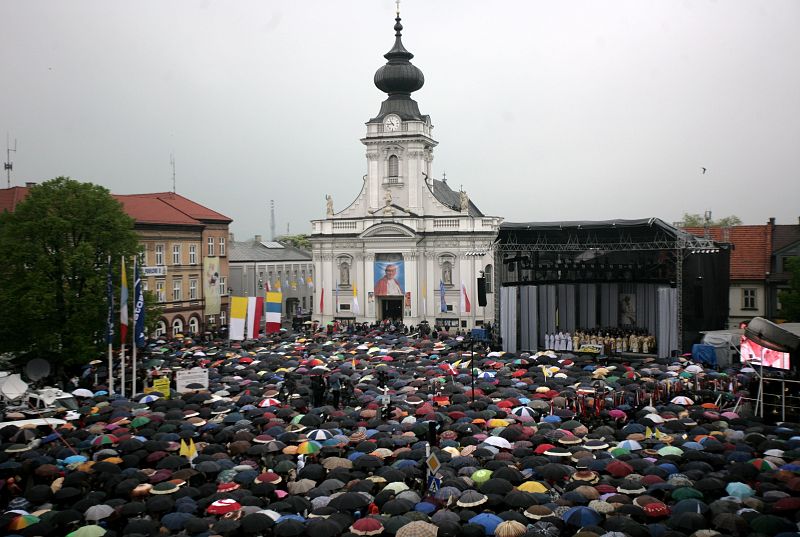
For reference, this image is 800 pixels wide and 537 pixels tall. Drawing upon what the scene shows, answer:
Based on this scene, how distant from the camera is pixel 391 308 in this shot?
58.2 metres

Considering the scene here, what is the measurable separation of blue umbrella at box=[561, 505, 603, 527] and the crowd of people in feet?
0.09

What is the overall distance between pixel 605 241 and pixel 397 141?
23494mm

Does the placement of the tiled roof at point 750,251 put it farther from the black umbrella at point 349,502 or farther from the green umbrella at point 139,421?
the black umbrella at point 349,502

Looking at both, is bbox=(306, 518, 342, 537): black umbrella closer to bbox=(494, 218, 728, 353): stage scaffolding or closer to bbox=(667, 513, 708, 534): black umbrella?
bbox=(667, 513, 708, 534): black umbrella

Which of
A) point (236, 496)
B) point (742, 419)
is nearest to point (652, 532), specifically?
point (236, 496)

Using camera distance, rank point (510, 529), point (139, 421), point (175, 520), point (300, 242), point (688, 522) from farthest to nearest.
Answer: point (300, 242) < point (139, 421) < point (175, 520) < point (510, 529) < point (688, 522)

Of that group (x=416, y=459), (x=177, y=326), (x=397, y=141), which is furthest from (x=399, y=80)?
(x=416, y=459)

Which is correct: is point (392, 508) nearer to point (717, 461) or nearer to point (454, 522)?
point (454, 522)

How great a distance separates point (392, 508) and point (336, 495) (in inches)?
56.0

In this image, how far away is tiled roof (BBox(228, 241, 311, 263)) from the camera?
7069cm

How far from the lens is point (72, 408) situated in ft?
83.4

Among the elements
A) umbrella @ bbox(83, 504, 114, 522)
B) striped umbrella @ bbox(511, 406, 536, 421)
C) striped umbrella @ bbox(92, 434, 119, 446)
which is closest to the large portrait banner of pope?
striped umbrella @ bbox(511, 406, 536, 421)

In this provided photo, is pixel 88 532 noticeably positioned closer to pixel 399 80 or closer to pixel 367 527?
pixel 367 527

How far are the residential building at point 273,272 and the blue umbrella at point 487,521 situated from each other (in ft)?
173
